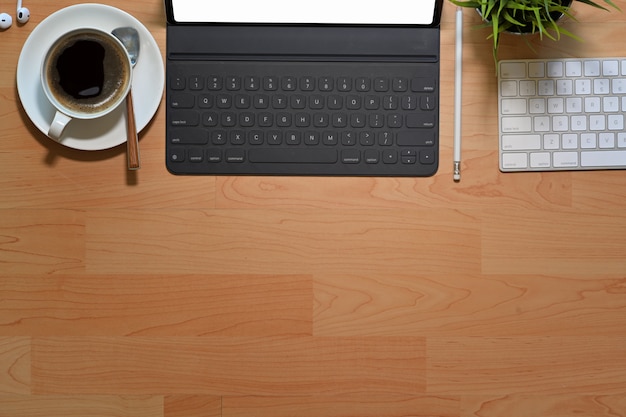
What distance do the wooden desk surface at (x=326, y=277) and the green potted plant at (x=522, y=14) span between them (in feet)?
0.12

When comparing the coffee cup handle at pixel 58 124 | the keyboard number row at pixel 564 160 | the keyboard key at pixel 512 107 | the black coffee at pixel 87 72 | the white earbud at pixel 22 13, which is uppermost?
the white earbud at pixel 22 13

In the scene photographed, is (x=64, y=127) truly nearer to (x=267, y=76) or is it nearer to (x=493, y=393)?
(x=267, y=76)

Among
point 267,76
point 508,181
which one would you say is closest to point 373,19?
point 267,76

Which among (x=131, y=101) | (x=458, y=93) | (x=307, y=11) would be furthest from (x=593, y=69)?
(x=131, y=101)

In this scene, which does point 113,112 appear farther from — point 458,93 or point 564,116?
point 564,116

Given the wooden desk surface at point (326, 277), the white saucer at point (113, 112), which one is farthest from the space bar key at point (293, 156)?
the white saucer at point (113, 112)

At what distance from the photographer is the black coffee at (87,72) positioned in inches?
29.4

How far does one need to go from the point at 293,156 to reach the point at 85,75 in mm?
272

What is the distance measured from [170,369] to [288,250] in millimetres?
214

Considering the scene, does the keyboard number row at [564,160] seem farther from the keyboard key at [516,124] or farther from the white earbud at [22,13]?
the white earbud at [22,13]

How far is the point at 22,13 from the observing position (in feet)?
2.54

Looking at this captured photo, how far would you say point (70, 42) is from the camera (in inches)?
29.4

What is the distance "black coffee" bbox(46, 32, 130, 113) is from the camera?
0.75m

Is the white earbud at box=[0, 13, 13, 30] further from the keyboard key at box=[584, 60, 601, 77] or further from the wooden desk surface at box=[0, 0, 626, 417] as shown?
the keyboard key at box=[584, 60, 601, 77]
